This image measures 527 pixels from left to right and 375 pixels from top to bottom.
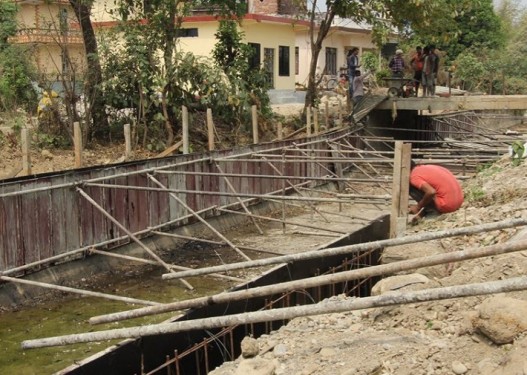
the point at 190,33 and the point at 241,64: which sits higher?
the point at 190,33

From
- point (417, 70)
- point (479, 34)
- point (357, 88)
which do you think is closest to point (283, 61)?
point (357, 88)

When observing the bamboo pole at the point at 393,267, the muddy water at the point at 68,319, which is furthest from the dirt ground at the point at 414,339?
the muddy water at the point at 68,319

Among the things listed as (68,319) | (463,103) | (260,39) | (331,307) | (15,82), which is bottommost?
(68,319)

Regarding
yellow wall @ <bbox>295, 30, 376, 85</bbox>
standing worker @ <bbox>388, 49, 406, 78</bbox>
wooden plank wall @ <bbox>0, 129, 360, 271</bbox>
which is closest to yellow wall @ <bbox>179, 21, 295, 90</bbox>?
yellow wall @ <bbox>295, 30, 376, 85</bbox>

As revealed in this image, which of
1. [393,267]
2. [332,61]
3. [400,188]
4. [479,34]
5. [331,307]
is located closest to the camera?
[331,307]

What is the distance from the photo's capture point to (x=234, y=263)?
9562 mm

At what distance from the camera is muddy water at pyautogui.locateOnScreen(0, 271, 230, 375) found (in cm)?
799

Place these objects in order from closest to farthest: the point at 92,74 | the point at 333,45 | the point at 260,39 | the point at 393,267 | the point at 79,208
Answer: the point at 393,267 < the point at 79,208 < the point at 92,74 < the point at 260,39 < the point at 333,45

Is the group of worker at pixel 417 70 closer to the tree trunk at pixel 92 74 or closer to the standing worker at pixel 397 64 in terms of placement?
the standing worker at pixel 397 64

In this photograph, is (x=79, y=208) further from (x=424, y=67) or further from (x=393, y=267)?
(x=424, y=67)

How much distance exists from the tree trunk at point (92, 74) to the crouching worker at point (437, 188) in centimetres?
1079

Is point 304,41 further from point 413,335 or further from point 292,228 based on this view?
point 413,335

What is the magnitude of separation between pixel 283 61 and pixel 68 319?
81.4ft

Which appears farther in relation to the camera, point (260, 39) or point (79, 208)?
point (260, 39)
